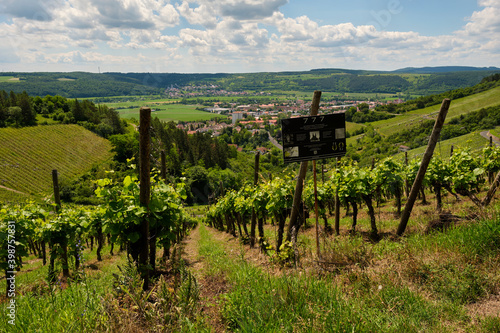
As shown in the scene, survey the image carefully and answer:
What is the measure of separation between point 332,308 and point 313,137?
2698mm

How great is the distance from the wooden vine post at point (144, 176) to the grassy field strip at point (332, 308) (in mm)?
1739

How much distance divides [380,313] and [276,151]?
10712 centimetres

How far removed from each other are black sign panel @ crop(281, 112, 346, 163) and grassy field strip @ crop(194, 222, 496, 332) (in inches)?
78.6

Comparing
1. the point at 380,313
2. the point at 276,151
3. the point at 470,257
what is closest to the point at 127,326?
the point at 380,313

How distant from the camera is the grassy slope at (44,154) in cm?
6388

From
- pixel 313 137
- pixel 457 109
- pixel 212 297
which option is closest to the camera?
pixel 212 297

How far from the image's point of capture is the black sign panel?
4.63 metres

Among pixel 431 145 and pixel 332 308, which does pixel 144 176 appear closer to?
pixel 332 308

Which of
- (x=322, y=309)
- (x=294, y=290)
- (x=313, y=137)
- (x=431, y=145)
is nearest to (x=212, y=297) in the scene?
(x=294, y=290)

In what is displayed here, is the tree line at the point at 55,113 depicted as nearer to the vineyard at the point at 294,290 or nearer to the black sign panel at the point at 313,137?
the vineyard at the point at 294,290

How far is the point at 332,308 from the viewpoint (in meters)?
2.94

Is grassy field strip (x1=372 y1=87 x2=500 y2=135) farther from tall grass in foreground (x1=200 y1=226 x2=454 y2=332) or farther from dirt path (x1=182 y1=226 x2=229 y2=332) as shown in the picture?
dirt path (x1=182 y1=226 x2=229 y2=332)

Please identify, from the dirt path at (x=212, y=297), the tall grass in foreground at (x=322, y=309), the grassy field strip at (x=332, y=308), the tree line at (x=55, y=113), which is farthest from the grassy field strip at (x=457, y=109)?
the tree line at (x=55, y=113)

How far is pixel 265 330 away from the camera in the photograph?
267 cm
